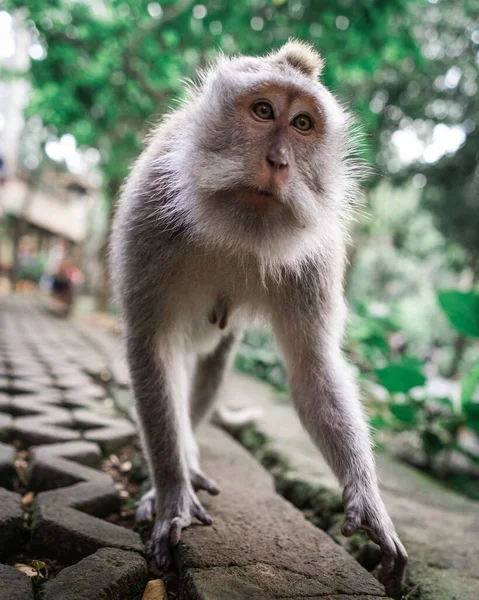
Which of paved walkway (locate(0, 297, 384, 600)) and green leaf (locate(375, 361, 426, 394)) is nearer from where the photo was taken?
paved walkway (locate(0, 297, 384, 600))

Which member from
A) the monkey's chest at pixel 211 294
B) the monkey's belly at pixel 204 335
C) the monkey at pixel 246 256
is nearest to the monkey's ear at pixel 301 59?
the monkey at pixel 246 256

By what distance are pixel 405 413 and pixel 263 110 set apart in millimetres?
2226

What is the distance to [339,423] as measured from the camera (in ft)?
6.28

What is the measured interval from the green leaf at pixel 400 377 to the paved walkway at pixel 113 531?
97 cm

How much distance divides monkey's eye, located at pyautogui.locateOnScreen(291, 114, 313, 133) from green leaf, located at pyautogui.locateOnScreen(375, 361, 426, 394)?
1.83 metres

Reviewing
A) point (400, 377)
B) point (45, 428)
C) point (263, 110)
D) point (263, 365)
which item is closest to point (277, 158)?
point (263, 110)

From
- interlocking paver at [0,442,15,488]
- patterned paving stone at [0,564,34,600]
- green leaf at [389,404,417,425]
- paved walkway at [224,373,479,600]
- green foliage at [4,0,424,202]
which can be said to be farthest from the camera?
green foliage at [4,0,424,202]

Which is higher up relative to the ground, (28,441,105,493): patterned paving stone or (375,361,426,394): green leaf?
(375,361,426,394): green leaf

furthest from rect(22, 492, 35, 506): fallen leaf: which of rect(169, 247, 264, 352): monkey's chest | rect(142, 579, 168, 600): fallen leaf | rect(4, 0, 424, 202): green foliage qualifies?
rect(4, 0, 424, 202): green foliage

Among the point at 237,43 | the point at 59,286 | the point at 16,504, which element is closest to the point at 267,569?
the point at 16,504

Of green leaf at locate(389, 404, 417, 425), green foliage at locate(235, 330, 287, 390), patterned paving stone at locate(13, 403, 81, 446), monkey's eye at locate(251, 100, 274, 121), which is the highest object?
monkey's eye at locate(251, 100, 274, 121)

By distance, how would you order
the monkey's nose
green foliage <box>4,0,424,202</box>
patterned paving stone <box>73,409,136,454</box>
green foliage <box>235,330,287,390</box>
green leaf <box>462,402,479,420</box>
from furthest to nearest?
green foliage <box>235,330,287,390</box> → green foliage <box>4,0,424,202</box> → green leaf <box>462,402,479,420</box> → patterned paving stone <box>73,409,136,454</box> → the monkey's nose

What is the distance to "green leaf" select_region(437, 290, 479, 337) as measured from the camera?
125 inches

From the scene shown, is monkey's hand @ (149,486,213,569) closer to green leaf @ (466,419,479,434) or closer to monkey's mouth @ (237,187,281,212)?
monkey's mouth @ (237,187,281,212)
